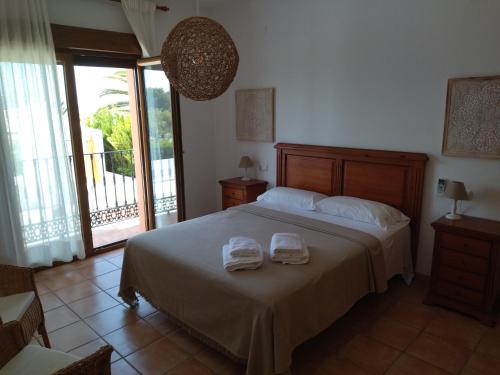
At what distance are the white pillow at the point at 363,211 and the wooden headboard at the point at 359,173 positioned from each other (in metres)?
0.16

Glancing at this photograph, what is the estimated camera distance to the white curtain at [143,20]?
3844 mm

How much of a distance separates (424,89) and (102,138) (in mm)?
4511

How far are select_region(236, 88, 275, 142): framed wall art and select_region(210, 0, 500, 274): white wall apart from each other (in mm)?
95

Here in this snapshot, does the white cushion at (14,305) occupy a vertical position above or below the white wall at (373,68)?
below

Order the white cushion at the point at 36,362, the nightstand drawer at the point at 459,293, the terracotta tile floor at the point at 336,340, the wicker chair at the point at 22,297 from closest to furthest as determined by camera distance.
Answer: the white cushion at the point at 36,362
the wicker chair at the point at 22,297
the terracotta tile floor at the point at 336,340
the nightstand drawer at the point at 459,293

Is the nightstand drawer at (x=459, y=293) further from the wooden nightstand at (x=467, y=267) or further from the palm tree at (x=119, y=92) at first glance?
the palm tree at (x=119, y=92)

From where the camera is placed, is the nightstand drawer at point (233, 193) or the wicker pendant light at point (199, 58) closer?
the wicker pendant light at point (199, 58)

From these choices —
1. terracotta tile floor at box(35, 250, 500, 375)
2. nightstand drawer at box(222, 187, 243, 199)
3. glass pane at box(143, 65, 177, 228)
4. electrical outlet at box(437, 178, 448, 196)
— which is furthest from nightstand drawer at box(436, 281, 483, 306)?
glass pane at box(143, 65, 177, 228)

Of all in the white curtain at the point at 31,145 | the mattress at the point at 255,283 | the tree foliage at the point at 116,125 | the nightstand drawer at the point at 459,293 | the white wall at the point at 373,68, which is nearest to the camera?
the mattress at the point at 255,283

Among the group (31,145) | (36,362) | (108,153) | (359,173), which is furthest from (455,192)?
(108,153)

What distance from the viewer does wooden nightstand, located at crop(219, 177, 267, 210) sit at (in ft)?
13.9

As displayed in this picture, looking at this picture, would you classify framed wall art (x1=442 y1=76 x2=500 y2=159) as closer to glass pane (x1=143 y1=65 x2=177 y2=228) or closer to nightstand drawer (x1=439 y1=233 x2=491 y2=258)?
nightstand drawer (x1=439 y1=233 x2=491 y2=258)

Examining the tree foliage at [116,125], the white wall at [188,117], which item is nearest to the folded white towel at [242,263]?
the white wall at [188,117]

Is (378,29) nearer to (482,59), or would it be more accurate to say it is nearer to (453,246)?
(482,59)
